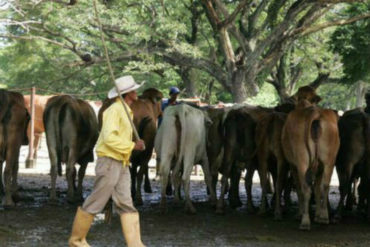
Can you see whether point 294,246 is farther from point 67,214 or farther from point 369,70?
point 369,70

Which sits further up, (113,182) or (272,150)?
(272,150)

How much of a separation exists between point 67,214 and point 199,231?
2442mm

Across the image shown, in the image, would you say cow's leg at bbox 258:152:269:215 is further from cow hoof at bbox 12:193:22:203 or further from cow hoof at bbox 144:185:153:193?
cow hoof at bbox 12:193:22:203

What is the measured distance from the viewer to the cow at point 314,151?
1073 centimetres

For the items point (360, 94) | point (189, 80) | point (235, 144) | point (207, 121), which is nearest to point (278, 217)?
point (235, 144)

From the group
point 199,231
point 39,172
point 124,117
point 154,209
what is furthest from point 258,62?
point 124,117

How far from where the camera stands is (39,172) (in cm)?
2017

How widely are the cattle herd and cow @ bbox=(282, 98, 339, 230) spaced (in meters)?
0.02

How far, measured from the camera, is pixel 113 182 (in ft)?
26.1

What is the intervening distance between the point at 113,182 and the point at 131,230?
0.57 m

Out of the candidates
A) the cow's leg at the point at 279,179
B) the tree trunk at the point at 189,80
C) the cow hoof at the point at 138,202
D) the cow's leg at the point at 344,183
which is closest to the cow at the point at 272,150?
the cow's leg at the point at 279,179

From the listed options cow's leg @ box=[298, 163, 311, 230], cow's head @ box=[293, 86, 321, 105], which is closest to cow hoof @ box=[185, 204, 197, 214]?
cow's leg @ box=[298, 163, 311, 230]

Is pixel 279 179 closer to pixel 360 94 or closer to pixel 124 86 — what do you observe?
pixel 124 86

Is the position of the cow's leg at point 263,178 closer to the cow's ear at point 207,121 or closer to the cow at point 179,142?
the cow at point 179,142
